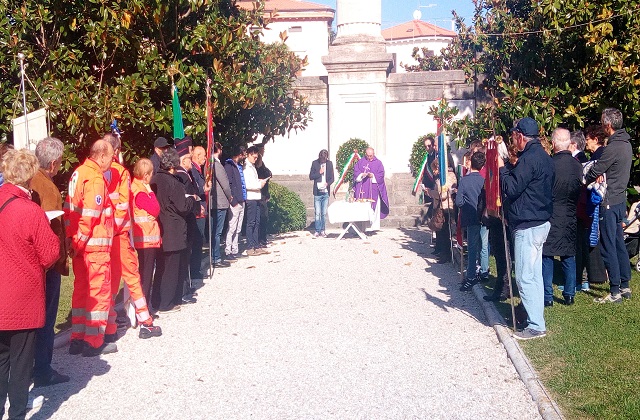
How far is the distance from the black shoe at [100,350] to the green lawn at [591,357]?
397 cm

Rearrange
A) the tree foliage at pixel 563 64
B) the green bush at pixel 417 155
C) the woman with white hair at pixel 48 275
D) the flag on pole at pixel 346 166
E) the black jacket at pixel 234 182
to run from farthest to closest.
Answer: the green bush at pixel 417 155 → the flag on pole at pixel 346 166 → the black jacket at pixel 234 182 → the tree foliage at pixel 563 64 → the woman with white hair at pixel 48 275

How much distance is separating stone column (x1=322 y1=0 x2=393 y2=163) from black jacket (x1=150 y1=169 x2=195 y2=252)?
14128 millimetres

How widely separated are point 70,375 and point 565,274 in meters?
5.62

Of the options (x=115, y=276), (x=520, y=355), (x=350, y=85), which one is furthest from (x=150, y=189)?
(x=350, y=85)

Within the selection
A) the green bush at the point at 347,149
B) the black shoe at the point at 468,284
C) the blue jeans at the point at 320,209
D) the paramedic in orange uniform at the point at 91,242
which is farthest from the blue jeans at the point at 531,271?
the green bush at the point at 347,149

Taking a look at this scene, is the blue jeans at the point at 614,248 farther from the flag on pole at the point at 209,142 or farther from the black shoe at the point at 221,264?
the black shoe at the point at 221,264

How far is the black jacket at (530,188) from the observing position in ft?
26.3

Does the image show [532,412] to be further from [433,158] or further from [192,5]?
[433,158]

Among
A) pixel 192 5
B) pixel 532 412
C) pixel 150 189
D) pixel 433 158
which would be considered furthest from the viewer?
pixel 433 158

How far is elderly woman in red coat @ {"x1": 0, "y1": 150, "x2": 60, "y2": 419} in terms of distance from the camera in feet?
18.4

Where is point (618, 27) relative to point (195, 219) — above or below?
above

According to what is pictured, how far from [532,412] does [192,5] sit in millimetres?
7997

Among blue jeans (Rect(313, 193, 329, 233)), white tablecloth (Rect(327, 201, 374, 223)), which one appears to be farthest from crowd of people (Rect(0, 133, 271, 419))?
blue jeans (Rect(313, 193, 329, 233))

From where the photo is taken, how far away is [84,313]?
311 inches
